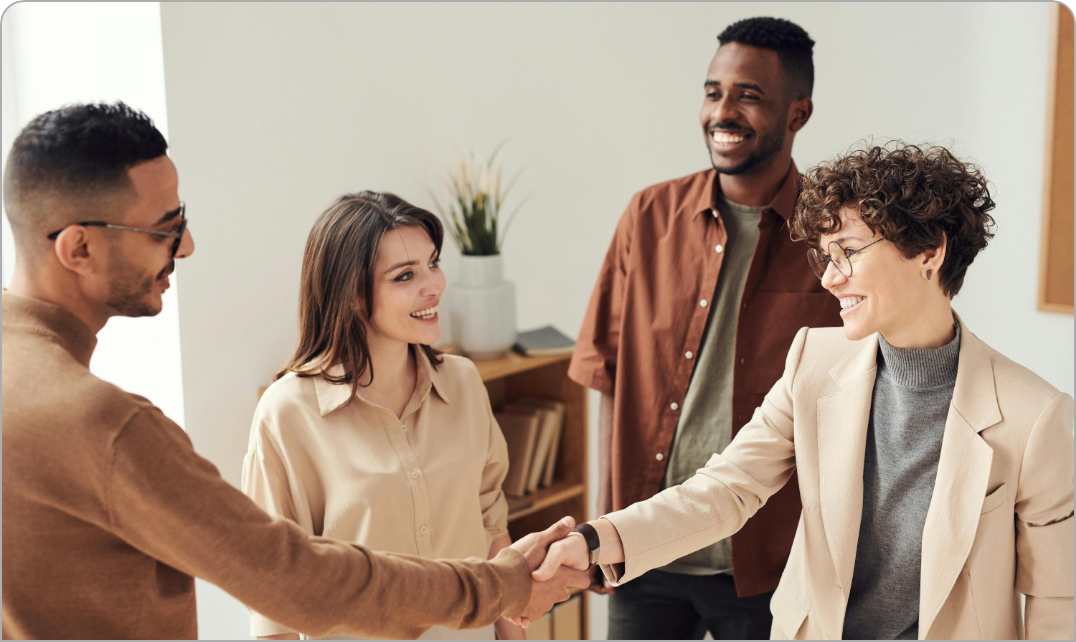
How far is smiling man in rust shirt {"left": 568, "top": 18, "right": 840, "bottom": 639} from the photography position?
205 centimetres

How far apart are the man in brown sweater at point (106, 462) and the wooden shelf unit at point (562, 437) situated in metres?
1.79

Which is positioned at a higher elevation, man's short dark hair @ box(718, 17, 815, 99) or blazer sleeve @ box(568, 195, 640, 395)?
man's short dark hair @ box(718, 17, 815, 99)

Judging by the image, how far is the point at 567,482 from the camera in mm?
3293

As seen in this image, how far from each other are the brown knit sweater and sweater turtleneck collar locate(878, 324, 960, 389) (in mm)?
1060

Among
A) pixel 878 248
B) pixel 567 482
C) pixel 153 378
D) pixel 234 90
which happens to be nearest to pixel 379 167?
pixel 234 90

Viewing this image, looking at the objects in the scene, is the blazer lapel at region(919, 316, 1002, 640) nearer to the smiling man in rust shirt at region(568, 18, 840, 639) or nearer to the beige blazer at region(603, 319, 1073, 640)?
the beige blazer at region(603, 319, 1073, 640)

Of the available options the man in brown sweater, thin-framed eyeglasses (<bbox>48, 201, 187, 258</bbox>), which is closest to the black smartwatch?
the man in brown sweater

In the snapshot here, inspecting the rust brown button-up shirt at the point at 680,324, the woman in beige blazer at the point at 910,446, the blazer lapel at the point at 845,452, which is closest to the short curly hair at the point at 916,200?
the woman in beige blazer at the point at 910,446

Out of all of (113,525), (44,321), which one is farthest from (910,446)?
(44,321)

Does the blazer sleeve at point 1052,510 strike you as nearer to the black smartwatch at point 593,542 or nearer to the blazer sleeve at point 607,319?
the black smartwatch at point 593,542

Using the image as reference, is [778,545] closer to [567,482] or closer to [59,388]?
[567,482]

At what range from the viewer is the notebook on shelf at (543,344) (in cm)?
315

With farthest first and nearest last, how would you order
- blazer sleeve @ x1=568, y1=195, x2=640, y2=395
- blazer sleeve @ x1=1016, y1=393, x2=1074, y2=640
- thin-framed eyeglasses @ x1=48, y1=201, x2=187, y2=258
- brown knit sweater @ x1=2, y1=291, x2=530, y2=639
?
1. blazer sleeve @ x1=568, y1=195, x2=640, y2=395
2. blazer sleeve @ x1=1016, y1=393, x2=1074, y2=640
3. thin-framed eyeglasses @ x1=48, y1=201, x2=187, y2=258
4. brown knit sweater @ x1=2, y1=291, x2=530, y2=639

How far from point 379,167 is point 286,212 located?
0.42 m
